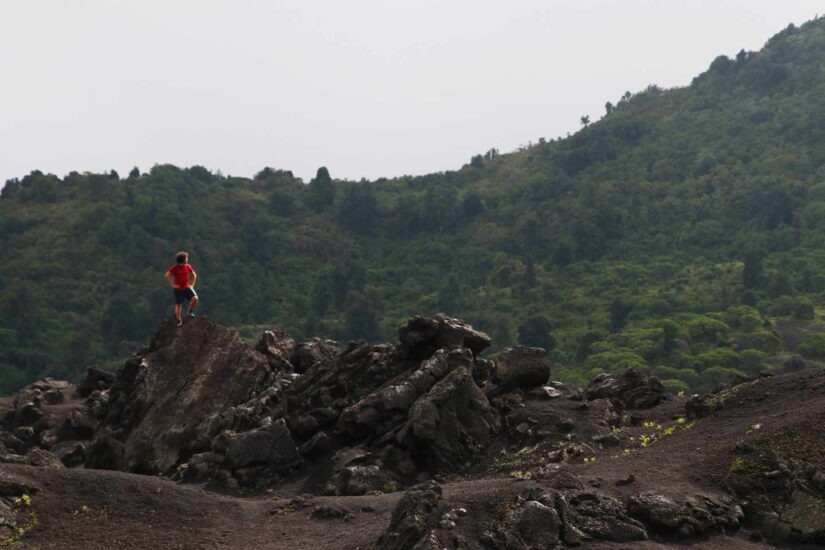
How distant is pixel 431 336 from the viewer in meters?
26.7

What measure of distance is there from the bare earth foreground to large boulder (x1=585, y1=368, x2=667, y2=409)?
55 millimetres

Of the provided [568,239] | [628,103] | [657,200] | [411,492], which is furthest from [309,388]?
[628,103]

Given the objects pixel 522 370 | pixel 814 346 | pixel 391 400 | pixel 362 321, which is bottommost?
pixel 814 346

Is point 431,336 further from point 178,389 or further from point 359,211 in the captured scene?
point 359,211

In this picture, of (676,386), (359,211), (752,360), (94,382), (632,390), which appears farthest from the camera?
(359,211)

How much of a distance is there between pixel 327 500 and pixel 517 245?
9269 cm

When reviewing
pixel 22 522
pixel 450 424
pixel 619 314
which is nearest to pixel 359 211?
pixel 619 314

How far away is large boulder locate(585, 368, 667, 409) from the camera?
25547mm

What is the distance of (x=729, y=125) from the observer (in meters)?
131

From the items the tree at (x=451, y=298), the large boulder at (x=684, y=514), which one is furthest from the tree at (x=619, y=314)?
the large boulder at (x=684, y=514)

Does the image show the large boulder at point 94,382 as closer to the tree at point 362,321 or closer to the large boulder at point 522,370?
the large boulder at point 522,370

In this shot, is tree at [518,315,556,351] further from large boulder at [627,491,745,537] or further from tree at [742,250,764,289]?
large boulder at [627,491,745,537]

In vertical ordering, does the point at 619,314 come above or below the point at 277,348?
below

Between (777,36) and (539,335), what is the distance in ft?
316
